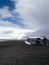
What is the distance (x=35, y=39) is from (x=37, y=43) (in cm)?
139

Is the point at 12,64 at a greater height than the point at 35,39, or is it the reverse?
the point at 35,39

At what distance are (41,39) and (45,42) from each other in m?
1.76

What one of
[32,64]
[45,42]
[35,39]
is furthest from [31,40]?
[32,64]

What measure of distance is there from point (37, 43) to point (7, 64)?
29427 millimetres

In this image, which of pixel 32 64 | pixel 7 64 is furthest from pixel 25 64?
pixel 7 64

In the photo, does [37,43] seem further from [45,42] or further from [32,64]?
[32,64]

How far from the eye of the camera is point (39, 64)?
623 inches

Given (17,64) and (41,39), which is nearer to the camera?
(17,64)

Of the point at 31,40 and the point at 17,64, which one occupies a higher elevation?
the point at 31,40

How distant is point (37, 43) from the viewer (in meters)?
44.7

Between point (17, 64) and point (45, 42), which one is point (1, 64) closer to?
point (17, 64)

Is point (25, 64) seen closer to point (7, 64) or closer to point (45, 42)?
point (7, 64)

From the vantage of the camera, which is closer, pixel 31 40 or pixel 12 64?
pixel 12 64

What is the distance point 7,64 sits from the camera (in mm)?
15766
